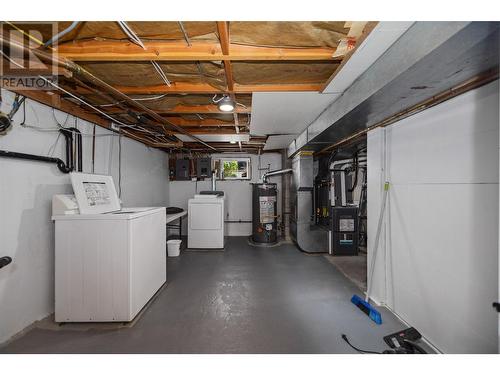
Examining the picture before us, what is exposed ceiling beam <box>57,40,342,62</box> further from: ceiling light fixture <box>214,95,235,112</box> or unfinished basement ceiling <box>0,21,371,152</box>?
ceiling light fixture <box>214,95,235,112</box>

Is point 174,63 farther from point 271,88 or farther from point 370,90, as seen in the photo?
point 370,90

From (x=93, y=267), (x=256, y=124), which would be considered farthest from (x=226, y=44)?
(x=93, y=267)

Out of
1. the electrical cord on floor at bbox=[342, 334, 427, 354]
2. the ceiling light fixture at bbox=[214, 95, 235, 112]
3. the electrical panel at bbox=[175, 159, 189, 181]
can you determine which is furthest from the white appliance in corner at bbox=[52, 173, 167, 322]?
the electrical panel at bbox=[175, 159, 189, 181]

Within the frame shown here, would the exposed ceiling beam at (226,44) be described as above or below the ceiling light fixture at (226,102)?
above

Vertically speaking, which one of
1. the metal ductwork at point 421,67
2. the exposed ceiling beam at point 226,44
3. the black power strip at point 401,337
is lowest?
the black power strip at point 401,337

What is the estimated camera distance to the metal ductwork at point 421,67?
3.01 feet

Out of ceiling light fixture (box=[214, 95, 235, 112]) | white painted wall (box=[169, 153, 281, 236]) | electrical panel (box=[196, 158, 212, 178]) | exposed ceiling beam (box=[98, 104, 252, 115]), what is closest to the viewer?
ceiling light fixture (box=[214, 95, 235, 112])

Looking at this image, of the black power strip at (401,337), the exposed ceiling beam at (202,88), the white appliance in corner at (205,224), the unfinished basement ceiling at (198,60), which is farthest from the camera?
the white appliance in corner at (205,224)

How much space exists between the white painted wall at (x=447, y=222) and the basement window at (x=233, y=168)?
3.63 m

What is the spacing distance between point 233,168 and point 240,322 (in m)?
3.95

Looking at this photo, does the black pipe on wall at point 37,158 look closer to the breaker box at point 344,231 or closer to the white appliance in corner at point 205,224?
the white appliance in corner at point 205,224

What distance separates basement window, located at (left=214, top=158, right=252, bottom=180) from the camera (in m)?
5.42

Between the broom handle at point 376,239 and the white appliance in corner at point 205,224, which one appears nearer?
the broom handle at point 376,239

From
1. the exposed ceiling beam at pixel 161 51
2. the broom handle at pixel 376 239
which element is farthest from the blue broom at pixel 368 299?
the exposed ceiling beam at pixel 161 51
